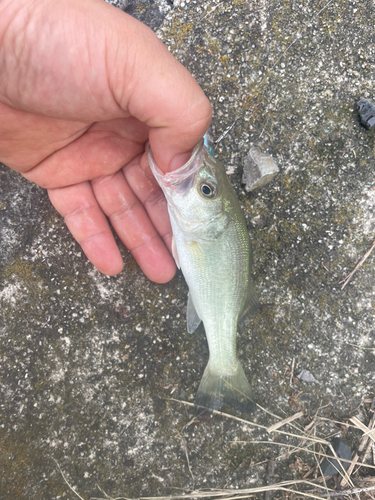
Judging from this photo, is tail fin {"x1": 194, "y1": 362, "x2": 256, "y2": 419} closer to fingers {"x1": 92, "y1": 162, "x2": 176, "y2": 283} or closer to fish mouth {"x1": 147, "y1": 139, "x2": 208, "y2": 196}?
fingers {"x1": 92, "y1": 162, "x2": 176, "y2": 283}

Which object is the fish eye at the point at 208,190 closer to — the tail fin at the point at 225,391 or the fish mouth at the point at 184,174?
the fish mouth at the point at 184,174

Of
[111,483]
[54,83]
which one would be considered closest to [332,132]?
[54,83]

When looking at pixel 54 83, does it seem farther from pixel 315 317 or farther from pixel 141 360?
pixel 315 317

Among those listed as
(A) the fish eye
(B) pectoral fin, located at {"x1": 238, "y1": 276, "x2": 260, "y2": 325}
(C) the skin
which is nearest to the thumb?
(C) the skin

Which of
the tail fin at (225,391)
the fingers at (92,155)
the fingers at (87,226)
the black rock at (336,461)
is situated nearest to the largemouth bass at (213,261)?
the tail fin at (225,391)

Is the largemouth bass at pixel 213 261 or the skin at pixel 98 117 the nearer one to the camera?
the skin at pixel 98 117

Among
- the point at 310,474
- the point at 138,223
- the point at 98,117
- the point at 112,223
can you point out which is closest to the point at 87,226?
the point at 112,223

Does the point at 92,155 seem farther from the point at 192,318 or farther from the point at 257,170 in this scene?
the point at 192,318
